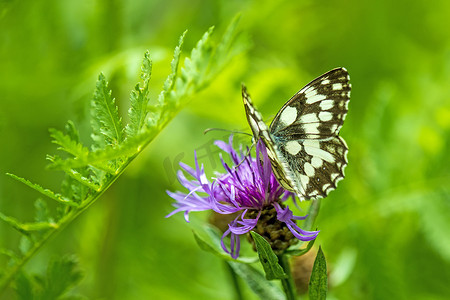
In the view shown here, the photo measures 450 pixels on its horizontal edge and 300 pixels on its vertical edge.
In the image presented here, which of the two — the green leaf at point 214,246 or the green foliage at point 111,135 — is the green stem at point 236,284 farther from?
the green foliage at point 111,135

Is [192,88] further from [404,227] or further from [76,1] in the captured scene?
[76,1]

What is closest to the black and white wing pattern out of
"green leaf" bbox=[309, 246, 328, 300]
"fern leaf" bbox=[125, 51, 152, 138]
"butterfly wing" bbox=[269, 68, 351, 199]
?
"butterfly wing" bbox=[269, 68, 351, 199]

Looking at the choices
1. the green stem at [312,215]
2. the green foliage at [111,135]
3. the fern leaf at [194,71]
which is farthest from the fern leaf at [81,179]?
the green stem at [312,215]

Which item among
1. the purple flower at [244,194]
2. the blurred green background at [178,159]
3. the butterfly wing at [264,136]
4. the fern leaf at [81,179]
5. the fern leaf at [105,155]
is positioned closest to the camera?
the fern leaf at [105,155]

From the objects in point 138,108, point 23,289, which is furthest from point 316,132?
point 23,289

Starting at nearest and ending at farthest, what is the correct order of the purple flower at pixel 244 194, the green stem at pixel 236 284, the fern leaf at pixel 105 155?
the fern leaf at pixel 105 155
the purple flower at pixel 244 194
the green stem at pixel 236 284

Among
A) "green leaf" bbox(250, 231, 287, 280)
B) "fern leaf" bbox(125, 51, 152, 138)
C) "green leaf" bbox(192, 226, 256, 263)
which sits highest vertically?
"fern leaf" bbox(125, 51, 152, 138)

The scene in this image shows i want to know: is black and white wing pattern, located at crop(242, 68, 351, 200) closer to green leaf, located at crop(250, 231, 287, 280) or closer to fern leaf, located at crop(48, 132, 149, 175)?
green leaf, located at crop(250, 231, 287, 280)
